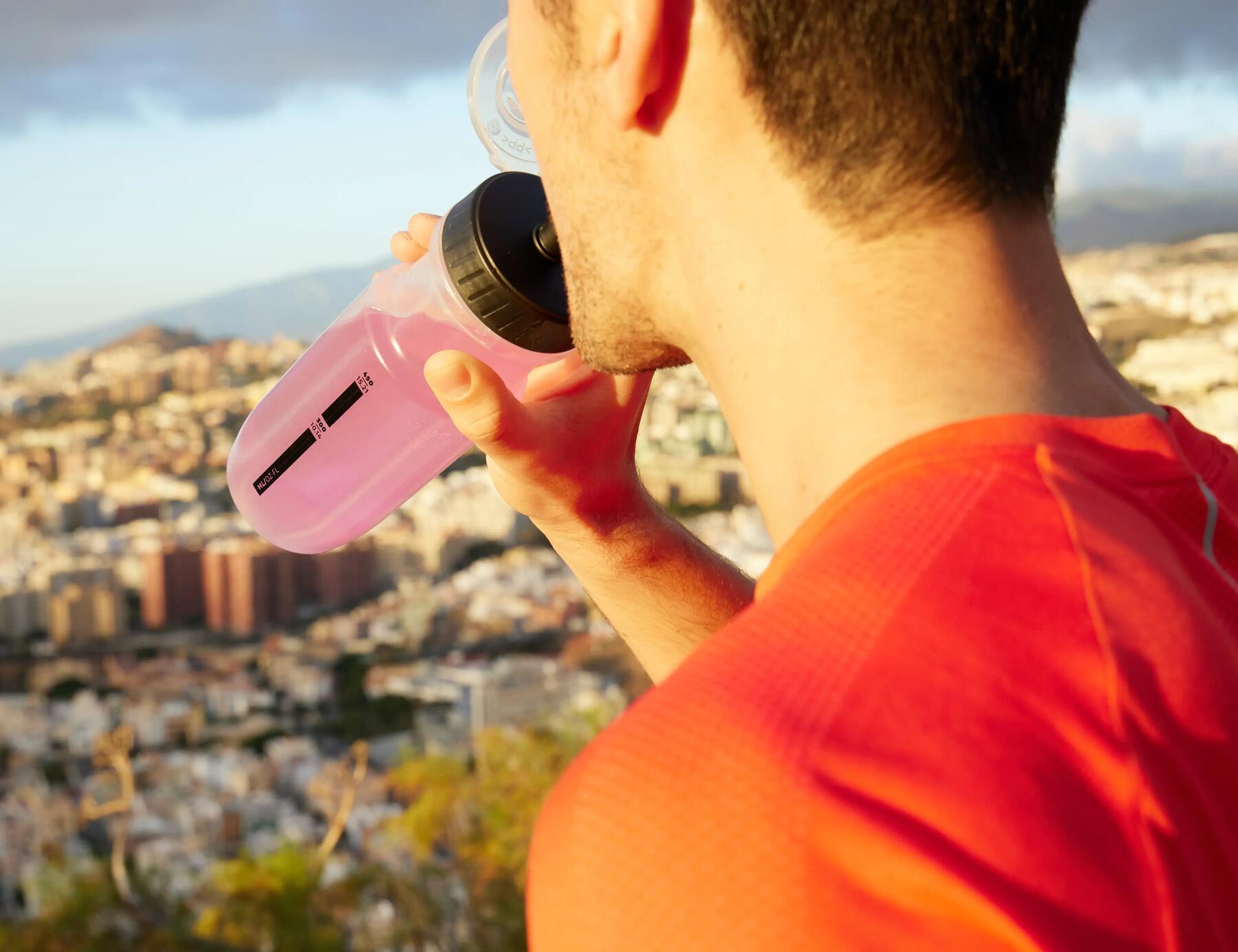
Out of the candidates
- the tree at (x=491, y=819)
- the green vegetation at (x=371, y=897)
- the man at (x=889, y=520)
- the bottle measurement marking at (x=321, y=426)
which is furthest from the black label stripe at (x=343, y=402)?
the green vegetation at (x=371, y=897)

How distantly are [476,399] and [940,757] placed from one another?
55 centimetres

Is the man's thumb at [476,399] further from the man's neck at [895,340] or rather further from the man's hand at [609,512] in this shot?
the man's neck at [895,340]

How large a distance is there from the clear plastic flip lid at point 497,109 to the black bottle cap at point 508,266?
0.15 metres

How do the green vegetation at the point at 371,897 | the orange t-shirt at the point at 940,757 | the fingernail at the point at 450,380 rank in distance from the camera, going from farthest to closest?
the green vegetation at the point at 371,897 → the fingernail at the point at 450,380 → the orange t-shirt at the point at 940,757

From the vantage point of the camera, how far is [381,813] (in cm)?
1015

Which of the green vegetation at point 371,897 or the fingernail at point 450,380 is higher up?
the fingernail at point 450,380

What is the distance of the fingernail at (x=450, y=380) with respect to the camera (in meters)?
0.87

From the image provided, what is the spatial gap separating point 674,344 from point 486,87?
51 cm

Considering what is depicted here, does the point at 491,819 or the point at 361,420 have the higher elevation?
the point at 361,420

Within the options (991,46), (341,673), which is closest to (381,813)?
(341,673)

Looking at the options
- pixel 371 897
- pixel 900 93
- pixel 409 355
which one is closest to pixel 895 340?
pixel 900 93

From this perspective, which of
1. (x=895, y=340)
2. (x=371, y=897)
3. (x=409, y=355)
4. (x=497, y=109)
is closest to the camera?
(x=895, y=340)

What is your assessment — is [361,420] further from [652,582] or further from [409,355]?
[652,582]

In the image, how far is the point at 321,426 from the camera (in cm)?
102
